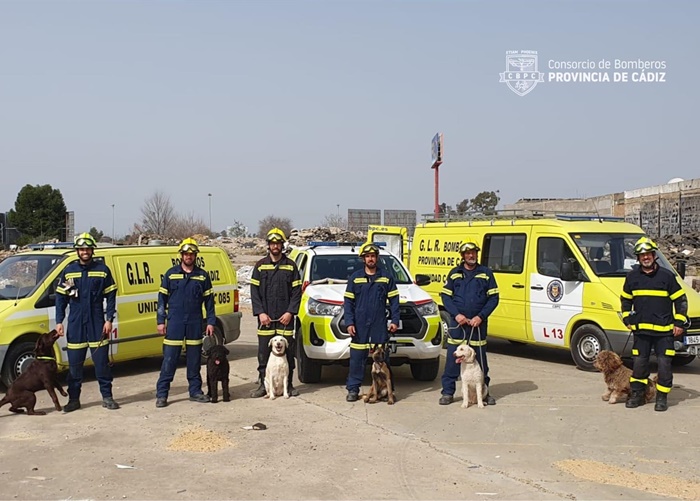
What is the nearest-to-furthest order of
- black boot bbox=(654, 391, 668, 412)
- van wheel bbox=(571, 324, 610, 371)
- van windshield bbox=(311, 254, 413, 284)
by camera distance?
black boot bbox=(654, 391, 668, 412) < van wheel bbox=(571, 324, 610, 371) < van windshield bbox=(311, 254, 413, 284)

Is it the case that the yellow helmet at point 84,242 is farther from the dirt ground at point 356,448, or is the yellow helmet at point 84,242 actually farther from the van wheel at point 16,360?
the dirt ground at point 356,448

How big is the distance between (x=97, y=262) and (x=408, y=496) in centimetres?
488

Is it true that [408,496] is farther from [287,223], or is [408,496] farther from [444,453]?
[287,223]

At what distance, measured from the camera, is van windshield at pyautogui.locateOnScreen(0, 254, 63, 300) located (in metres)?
9.33

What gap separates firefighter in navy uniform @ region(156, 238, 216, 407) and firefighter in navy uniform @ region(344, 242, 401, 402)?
1.73m

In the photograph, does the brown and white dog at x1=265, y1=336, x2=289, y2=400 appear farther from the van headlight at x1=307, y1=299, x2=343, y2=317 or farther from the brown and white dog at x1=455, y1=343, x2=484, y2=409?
the brown and white dog at x1=455, y1=343, x2=484, y2=409

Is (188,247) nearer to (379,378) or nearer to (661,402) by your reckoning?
(379,378)

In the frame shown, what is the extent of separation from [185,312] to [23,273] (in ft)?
8.57

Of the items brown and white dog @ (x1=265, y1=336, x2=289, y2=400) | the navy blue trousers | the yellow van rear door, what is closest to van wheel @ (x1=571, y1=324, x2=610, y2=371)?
the yellow van rear door

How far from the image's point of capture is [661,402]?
8.15 metres

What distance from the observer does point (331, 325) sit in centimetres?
916

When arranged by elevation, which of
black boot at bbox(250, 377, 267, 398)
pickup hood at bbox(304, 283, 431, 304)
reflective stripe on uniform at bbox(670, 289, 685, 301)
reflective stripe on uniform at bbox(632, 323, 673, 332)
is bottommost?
black boot at bbox(250, 377, 267, 398)

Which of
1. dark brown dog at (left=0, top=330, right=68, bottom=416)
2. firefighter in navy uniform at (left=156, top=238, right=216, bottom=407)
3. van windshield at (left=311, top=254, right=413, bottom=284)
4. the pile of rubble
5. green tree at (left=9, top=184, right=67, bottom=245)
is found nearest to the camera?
dark brown dog at (left=0, top=330, right=68, bottom=416)

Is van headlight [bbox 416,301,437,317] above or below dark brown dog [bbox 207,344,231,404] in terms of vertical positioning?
above
